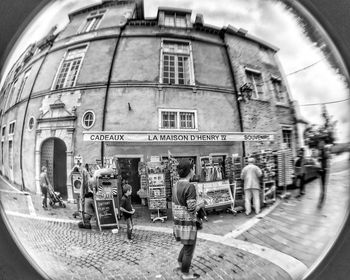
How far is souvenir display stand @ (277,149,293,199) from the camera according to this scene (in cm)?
181

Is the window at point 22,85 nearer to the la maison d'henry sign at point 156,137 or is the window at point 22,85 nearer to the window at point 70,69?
the window at point 70,69

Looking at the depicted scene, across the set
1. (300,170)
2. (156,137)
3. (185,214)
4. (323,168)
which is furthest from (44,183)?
(323,168)

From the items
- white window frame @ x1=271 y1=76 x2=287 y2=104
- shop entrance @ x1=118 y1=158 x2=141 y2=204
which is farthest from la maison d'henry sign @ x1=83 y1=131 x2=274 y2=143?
white window frame @ x1=271 y1=76 x2=287 y2=104

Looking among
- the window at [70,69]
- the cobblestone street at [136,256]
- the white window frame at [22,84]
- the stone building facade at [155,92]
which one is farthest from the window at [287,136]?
the white window frame at [22,84]

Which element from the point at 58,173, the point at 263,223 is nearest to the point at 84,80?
the point at 58,173

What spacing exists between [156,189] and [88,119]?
54 cm

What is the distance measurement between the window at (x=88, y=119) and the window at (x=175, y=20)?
2.18 feet

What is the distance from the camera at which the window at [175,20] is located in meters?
1.74

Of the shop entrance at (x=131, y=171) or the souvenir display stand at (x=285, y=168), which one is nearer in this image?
the shop entrance at (x=131, y=171)

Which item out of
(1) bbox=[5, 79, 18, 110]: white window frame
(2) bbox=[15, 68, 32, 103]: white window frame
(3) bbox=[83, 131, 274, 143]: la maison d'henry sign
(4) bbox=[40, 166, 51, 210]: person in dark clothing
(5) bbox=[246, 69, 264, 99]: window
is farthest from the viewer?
(1) bbox=[5, 79, 18, 110]: white window frame

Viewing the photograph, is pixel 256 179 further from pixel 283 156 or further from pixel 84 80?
pixel 84 80

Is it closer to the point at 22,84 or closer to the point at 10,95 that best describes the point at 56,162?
the point at 22,84

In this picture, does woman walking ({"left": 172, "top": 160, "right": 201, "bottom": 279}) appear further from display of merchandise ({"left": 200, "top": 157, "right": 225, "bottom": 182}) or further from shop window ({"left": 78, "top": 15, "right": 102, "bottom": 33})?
shop window ({"left": 78, "top": 15, "right": 102, "bottom": 33})

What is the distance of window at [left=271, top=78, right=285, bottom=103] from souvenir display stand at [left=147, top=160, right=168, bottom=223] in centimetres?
79
